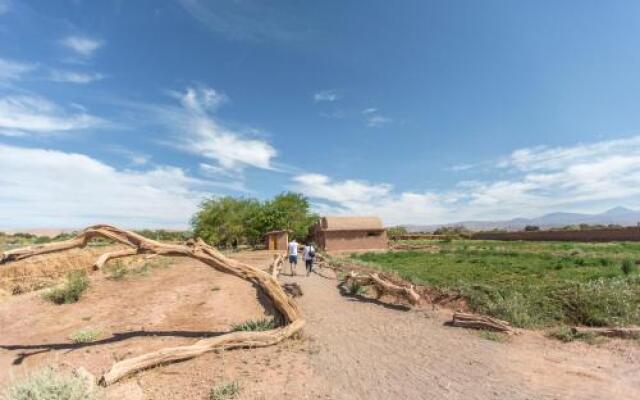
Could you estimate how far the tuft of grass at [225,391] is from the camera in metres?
5.77

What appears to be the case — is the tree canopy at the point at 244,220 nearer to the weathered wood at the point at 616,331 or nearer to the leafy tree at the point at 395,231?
the leafy tree at the point at 395,231

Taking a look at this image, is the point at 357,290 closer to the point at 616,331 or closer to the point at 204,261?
the point at 204,261

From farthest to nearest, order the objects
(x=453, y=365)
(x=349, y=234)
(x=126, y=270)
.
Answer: (x=349, y=234) → (x=126, y=270) → (x=453, y=365)

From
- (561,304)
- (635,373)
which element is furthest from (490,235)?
(635,373)

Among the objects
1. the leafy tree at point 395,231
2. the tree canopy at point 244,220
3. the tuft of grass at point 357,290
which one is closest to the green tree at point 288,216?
the tree canopy at point 244,220

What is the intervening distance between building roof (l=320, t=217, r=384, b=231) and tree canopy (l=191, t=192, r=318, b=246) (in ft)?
15.7

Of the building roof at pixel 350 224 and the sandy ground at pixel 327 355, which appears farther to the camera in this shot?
the building roof at pixel 350 224

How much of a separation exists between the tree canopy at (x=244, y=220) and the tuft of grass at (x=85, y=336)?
3894 centimetres

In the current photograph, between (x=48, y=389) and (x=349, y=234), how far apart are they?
43.4 meters

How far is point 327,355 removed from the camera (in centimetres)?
797

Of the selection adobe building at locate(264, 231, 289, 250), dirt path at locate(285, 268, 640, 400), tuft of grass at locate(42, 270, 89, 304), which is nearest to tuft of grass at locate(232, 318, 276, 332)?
dirt path at locate(285, 268, 640, 400)

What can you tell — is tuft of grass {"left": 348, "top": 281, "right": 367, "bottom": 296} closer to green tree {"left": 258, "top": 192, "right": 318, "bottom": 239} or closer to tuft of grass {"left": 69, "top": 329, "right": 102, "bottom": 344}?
tuft of grass {"left": 69, "top": 329, "right": 102, "bottom": 344}

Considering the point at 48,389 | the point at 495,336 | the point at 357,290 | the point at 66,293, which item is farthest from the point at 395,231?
the point at 48,389

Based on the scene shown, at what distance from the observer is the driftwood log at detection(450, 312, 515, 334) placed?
9383 millimetres
